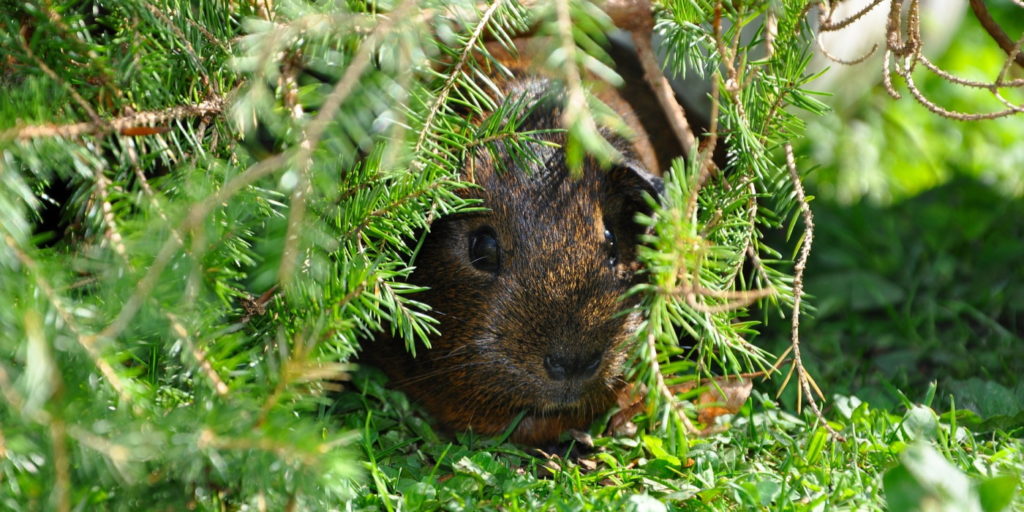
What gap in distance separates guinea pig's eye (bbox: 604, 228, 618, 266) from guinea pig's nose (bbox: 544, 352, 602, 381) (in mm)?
371

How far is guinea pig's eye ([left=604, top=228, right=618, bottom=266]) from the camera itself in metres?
2.87

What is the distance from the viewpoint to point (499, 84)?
320cm

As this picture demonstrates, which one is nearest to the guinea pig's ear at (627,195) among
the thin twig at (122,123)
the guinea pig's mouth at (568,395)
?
the guinea pig's mouth at (568,395)

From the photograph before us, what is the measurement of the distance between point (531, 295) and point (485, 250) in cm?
28

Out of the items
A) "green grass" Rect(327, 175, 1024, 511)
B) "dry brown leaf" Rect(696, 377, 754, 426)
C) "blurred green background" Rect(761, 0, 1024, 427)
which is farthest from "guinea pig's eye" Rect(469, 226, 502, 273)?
"blurred green background" Rect(761, 0, 1024, 427)

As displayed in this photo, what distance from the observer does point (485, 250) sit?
9.45ft

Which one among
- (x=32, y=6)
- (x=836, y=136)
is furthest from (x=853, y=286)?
(x=32, y=6)

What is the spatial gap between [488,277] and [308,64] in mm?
965

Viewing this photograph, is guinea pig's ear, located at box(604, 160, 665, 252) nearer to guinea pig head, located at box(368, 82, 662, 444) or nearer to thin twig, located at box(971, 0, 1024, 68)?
guinea pig head, located at box(368, 82, 662, 444)

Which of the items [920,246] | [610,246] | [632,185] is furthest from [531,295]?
[920,246]

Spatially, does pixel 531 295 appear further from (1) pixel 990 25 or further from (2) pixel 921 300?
(2) pixel 921 300

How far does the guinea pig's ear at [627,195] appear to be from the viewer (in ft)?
9.58

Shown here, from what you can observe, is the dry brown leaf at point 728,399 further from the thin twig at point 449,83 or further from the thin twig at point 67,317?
the thin twig at point 67,317

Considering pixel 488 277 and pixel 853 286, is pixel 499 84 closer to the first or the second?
pixel 488 277
